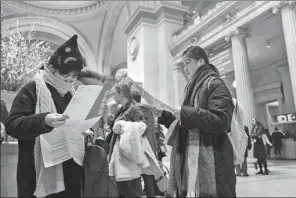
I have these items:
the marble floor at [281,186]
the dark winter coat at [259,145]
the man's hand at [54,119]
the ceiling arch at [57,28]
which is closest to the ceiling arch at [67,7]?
the ceiling arch at [57,28]

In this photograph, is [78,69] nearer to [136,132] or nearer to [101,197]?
[101,197]

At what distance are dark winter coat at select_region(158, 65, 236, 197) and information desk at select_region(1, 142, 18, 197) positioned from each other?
1.80 metres

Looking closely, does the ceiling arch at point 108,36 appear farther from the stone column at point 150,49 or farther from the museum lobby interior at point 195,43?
the stone column at point 150,49

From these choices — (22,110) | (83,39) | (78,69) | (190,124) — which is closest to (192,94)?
(190,124)

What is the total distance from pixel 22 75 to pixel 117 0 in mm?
14971

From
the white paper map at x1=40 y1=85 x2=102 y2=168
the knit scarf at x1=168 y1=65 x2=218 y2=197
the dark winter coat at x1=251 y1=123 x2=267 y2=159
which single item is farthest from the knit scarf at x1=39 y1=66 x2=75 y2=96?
the dark winter coat at x1=251 y1=123 x2=267 y2=159

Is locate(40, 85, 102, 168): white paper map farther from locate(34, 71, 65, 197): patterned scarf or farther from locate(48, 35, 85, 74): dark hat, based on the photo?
locate(48, 35, 85, 74): dark hat

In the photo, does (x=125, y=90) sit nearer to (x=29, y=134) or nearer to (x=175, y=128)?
(x=175, y=128)

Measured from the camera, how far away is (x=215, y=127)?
1194 mm

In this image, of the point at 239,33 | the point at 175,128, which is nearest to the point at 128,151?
the point at 175,128

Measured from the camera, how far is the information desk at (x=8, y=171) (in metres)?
2.22

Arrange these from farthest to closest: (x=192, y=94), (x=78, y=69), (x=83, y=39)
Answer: (x=83, y=39) → (x=192, y=94) → (x=78, y=69)

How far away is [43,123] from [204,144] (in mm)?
816

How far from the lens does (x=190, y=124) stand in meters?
1.21
